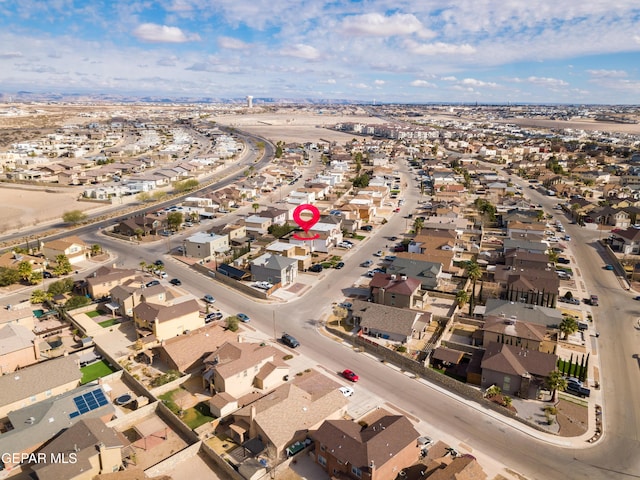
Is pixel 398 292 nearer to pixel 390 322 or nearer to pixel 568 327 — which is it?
pixel 390 322

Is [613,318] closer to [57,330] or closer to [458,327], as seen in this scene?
[458,327]

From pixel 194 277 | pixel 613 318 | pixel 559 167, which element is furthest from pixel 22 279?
pixel 559 167

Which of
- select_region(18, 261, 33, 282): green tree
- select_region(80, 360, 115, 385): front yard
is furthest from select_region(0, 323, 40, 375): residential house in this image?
select_region(18, 261, 33, 282): green tree

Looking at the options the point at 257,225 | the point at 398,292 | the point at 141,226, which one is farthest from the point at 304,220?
the point at 398,292

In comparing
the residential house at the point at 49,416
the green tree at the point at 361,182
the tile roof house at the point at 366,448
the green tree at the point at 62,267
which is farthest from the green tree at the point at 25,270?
the green tree at the point at 361,182

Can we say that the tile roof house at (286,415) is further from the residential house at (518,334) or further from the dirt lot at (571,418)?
the residential house at (518,334)

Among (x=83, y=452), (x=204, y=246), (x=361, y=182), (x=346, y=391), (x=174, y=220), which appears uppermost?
(x=361, y=182)
